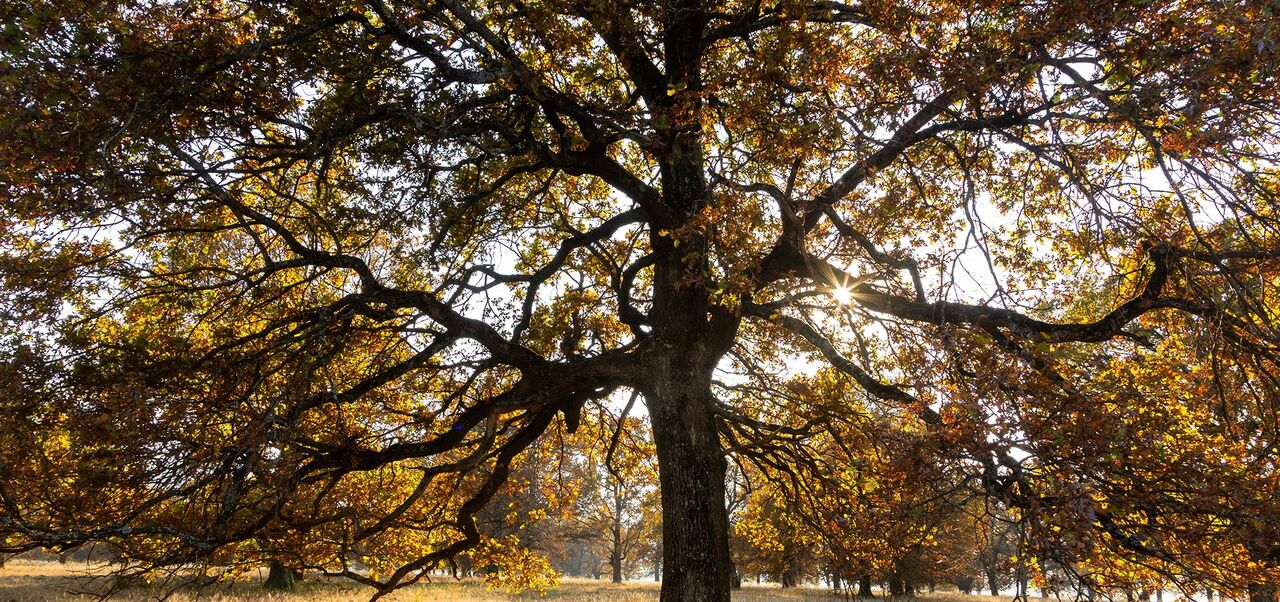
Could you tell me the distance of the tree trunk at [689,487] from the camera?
6.92 metres

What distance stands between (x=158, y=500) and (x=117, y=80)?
11.9ft

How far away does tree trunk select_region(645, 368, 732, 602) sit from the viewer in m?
6.92

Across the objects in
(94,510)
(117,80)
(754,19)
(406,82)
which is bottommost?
(94,510)

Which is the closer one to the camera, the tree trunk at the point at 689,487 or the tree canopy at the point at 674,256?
the tree canopy at the point at 674,256

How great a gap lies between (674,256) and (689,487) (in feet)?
8.96

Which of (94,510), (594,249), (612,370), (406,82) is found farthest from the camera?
(594,249)

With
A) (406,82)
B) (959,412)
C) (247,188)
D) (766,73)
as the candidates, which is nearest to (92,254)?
(247,188)

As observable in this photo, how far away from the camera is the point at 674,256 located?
812cm

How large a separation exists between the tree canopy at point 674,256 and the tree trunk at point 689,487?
1.5 inches

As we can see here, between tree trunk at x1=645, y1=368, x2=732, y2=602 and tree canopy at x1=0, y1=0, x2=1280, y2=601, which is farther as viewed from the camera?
tree trunk at x1=645, y1=368, x2=732, y2=602

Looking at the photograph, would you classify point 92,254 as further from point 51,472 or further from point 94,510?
point 94,510

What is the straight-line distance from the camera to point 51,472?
21.6 feet

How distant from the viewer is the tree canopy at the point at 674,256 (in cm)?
452

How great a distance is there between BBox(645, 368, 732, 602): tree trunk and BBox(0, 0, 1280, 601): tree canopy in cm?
4
